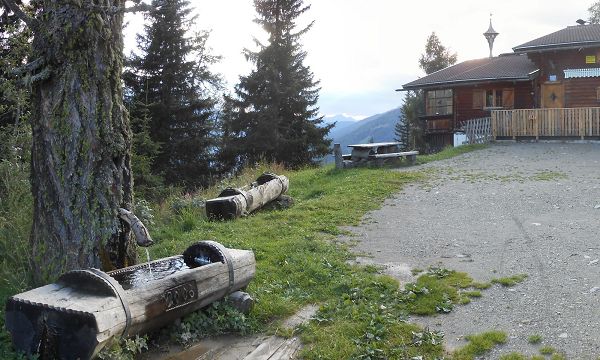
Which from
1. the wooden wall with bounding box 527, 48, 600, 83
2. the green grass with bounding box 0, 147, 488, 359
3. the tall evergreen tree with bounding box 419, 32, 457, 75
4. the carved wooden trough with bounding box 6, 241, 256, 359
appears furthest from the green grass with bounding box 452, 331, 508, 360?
the tall evergreen tree with bounding box 419, 32, 457, 75

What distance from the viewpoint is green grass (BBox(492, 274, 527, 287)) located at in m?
6.94

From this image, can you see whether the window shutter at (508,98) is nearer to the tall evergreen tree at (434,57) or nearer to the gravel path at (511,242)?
the gravel path at (511,242)

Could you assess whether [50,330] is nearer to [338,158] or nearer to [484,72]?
[338,158]

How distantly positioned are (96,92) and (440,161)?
16.0m

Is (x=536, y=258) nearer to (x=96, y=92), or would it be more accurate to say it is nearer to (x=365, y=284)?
(x=365, y=284)

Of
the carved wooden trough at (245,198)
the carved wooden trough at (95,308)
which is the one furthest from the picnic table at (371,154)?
the carved wooden trough at (95,308)

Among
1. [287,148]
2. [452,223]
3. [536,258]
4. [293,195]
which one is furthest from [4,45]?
[287,148]

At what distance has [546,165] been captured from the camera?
18.1m

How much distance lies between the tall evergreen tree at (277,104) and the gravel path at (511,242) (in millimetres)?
15138

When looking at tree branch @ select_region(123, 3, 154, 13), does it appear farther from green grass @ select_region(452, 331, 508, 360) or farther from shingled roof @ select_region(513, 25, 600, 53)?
shingled roof @ select_region(513, 25, 600, 53)

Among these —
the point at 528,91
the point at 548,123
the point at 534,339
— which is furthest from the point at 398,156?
the point at 534,339

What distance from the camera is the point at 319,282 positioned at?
23.9 feet

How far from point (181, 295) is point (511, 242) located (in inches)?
228

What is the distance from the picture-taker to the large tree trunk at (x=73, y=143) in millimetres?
6285
